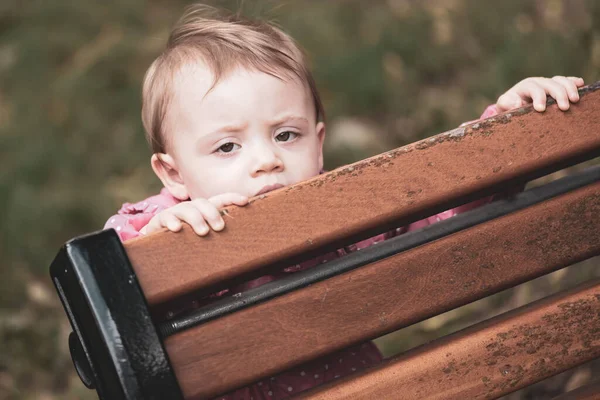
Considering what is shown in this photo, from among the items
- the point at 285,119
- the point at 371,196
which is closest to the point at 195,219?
the point at 371,196

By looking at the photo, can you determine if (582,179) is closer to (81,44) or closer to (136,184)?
(136,184)

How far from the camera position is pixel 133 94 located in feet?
19.5

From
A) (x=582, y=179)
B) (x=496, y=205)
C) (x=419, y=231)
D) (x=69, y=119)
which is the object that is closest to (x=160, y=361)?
(x=419, y=231)

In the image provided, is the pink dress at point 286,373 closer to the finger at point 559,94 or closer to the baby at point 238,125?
the baby at point 238,125

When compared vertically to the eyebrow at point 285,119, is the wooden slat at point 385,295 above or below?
below

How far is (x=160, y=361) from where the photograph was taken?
1.30 metres

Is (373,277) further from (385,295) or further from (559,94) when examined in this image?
(559,94)

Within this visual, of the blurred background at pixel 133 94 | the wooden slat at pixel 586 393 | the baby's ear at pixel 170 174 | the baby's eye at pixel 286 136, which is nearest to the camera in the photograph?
the wooden slat at pixel 586 393

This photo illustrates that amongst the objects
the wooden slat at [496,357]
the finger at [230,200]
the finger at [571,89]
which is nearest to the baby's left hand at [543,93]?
the finger at [571,89]

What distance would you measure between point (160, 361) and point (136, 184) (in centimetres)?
386

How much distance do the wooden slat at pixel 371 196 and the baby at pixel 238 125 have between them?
0.26 meters

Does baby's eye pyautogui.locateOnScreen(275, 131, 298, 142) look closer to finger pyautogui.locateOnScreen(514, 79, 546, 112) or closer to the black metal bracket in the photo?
finger pyautogui.locateOnScreen(514, 79, 546, 112)

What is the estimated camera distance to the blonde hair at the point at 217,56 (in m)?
2.02

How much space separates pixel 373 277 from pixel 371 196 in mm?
144
